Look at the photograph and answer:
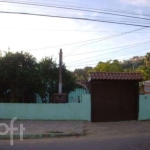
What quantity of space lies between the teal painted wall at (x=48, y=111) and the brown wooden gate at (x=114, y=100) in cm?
57

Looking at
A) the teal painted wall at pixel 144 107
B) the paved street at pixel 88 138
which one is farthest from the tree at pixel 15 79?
the teal painted wall at pixel 144 107

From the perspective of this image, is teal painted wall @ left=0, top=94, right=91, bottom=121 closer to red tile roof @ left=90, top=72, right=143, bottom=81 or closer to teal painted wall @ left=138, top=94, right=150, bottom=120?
red tile roof @ left=90, top=72, right=143, bottom=81

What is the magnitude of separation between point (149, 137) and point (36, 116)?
7017mm

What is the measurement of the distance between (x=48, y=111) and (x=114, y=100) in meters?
3.75

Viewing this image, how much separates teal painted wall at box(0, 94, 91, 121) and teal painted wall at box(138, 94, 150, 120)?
3.00 meters

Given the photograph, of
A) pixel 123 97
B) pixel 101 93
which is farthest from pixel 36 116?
pixel 123 97

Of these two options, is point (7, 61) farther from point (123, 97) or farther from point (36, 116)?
point (123, 97)

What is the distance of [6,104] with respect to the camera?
14859mm

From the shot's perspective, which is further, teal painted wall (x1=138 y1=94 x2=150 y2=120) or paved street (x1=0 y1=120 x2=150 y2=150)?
teal painted wall (x1=138 y1=94 x2=150 y2=120)

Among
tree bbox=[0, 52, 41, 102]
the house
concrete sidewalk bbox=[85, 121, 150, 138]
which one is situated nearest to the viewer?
concrete sidewalk bbox=[85, 121, 150, 138]

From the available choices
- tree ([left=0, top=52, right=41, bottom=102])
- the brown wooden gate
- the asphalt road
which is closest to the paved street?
the asphalt road

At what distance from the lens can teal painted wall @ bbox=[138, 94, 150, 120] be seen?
580 inches

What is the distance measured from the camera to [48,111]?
14727mm

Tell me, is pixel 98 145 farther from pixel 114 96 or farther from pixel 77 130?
pixel 114 96
